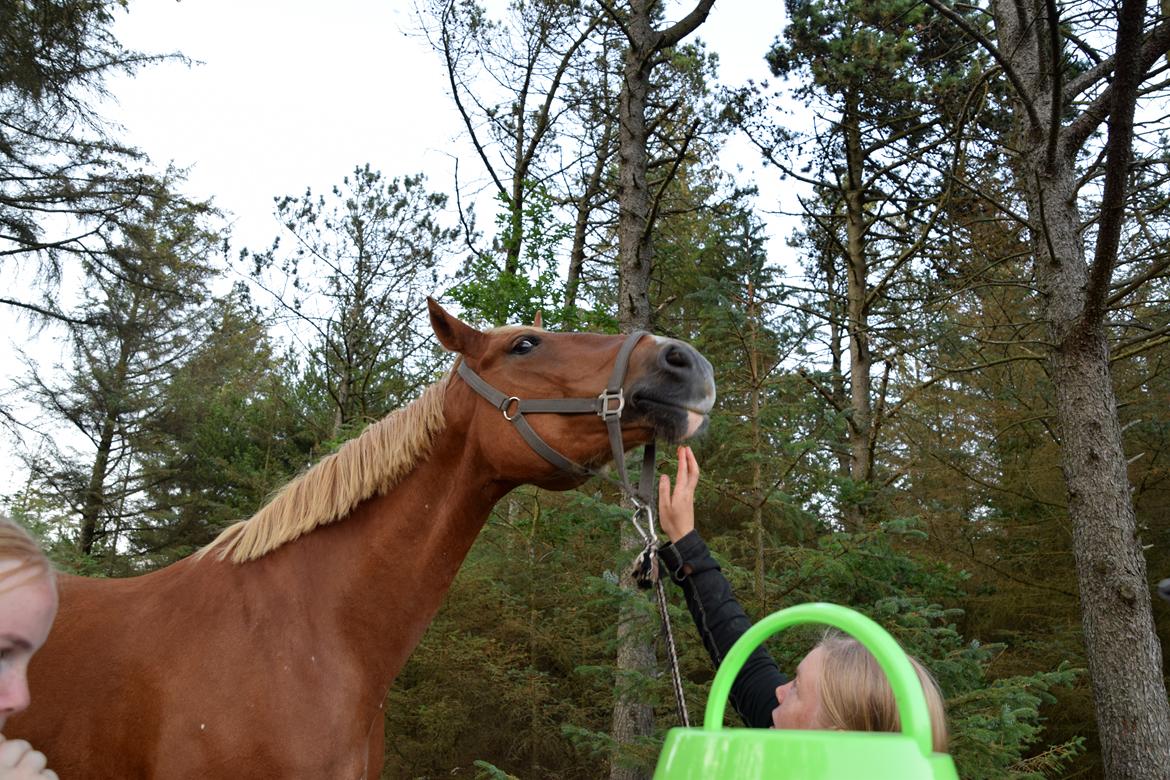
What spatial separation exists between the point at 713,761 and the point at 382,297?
12930 mm

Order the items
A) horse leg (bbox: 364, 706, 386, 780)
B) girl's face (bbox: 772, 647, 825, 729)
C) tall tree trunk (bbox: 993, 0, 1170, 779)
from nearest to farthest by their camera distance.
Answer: girl's face (bbox: 772, 647, 825, 729), horse leg (bbox: 364, 706, 386, 780), tall tree trunk (bbox: 993, 0, 1170, 779)

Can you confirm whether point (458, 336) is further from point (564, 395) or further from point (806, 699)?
point (806, 699)

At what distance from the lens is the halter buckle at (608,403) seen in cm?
265

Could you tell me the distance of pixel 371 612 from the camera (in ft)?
8.42

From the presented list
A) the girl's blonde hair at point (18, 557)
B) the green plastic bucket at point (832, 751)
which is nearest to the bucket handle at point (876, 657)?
the green plastic bucket at point (832, 751)

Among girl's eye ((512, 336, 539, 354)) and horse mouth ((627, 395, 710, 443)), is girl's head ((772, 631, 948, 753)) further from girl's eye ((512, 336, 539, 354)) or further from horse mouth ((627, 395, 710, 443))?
girl's eye ((512, 336, 539, 354))

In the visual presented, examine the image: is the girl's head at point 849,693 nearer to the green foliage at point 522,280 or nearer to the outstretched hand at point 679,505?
the outstretched hand at point 679,505

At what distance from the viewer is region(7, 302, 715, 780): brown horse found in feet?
7.50

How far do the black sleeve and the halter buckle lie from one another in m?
0.53

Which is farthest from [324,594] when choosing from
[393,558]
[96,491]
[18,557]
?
[96,491]

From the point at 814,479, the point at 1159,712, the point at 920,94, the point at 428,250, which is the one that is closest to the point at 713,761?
the point at 814,479

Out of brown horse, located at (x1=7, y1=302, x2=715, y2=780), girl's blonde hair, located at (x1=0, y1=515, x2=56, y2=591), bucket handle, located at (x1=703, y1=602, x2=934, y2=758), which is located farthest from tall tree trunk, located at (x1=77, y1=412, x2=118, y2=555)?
bucket handle, located at (x1=703, y1=602, x2=934, y2=758)

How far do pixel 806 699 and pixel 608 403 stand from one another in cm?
141

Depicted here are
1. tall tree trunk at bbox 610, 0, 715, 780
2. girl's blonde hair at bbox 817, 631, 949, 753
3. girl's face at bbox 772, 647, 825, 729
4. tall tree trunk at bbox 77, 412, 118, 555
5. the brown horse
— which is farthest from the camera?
tall tree trunk at bbox 77, 412, 118, 555
